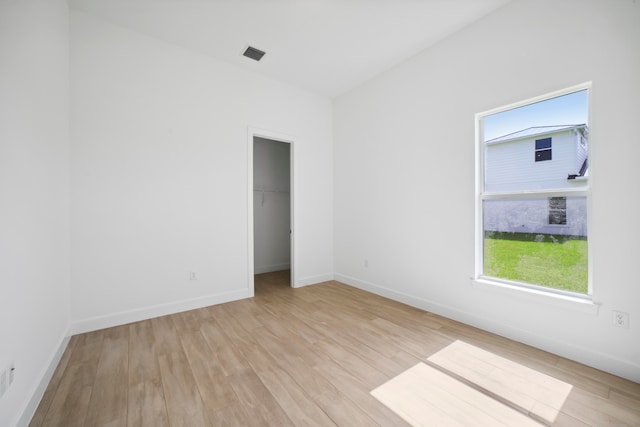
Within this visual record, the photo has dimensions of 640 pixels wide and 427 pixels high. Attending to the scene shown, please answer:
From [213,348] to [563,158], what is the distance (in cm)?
353

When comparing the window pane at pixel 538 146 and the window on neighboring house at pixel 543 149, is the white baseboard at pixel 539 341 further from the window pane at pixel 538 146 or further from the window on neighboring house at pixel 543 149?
the window on neighboring house at pixel 543 149

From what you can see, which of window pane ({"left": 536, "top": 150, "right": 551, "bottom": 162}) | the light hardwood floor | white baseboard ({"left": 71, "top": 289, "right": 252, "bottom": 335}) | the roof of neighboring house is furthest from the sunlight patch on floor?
white baseboard ({"left": 71, "top": 289, "right": 252, "bottom": 335})

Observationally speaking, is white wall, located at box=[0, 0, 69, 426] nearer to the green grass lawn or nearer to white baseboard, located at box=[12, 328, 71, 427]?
white baseboard, located at box=[12, 328, 71, 427]

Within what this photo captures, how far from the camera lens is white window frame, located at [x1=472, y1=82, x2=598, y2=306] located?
2.01 m

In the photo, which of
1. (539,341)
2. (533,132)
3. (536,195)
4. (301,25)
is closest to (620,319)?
(539,341)

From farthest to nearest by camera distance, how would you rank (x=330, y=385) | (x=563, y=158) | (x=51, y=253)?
(x=563, y=158) → (x=51, y=253) → (x=330, y=385)

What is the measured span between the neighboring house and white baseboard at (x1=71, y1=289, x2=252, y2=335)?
10.8 feet

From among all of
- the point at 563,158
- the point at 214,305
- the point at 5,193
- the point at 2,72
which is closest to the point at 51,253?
the point at 5,193

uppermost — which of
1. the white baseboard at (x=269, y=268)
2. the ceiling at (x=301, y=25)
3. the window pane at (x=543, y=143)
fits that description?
the ceiling at (x=301, y=25)

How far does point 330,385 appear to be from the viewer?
1.76 meters

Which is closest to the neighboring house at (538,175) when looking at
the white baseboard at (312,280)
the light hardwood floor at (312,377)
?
the light hardwood floor at (312,377)

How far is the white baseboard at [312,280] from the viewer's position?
409 cm

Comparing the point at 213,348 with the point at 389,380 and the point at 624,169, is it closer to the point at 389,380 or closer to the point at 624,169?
the point at 389,380

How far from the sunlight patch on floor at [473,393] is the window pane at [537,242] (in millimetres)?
853
